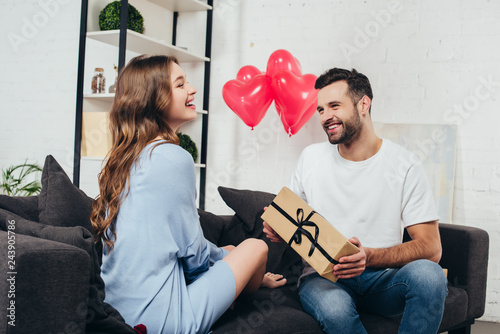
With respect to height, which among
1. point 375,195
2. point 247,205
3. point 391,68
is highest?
point 391,68

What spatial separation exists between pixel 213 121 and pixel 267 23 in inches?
31.9

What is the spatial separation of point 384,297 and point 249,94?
5.09 ft

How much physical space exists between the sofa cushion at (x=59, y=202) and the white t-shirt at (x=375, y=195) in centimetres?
90

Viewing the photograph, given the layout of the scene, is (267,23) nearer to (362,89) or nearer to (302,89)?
(302,89)

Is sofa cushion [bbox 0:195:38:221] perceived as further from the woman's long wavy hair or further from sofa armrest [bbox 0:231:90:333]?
sofa armrest [bbox 0:231:90:333]

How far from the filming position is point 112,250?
53.1 inches

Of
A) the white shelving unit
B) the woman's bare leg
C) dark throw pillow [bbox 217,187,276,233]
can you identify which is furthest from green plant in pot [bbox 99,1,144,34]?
the woman's bare leg

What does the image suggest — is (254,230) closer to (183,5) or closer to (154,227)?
(154,227)

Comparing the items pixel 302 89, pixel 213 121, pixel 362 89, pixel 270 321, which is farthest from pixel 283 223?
pixel 213 121

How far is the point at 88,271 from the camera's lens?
44.6 inches

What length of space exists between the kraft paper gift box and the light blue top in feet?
1.34

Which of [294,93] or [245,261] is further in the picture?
[294,93]

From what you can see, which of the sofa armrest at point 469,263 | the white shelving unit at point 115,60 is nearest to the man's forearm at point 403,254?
the sofa armrest at point 469,263

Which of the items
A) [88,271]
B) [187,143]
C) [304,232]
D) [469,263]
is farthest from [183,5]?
[88,271]
